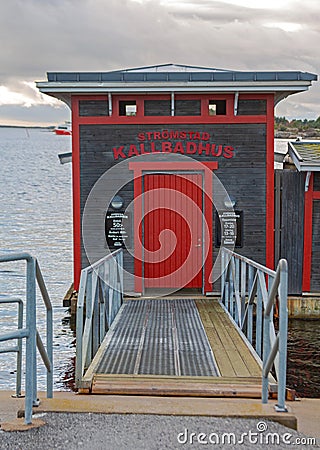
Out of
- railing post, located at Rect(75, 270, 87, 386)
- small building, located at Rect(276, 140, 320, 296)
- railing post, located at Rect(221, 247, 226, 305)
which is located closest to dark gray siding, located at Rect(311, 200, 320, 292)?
small building, located at Rect(276, 140, 320, 296)

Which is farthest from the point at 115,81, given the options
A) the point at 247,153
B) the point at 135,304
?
the point at 135,304

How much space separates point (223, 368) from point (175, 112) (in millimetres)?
5570

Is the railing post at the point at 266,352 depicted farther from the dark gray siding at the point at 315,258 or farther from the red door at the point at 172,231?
the dark gray siding at the point at 315,258

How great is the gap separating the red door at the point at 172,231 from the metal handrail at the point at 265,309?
2.10ft

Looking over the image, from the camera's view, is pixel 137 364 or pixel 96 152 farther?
pixel 96 152

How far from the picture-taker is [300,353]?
11.1m

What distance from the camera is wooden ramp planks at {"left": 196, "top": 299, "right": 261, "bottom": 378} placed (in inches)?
282

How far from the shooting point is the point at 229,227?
39.5 ft

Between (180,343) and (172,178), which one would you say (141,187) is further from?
(180,343)

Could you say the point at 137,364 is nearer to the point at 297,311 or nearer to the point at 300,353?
the point at 300,353

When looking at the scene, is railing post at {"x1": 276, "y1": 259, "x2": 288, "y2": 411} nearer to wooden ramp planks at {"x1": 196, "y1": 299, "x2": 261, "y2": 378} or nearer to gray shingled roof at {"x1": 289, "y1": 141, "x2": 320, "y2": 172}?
wooden ramp planks at {"x1": 196, "y1": 299, "x2": 261, "y2": 378}

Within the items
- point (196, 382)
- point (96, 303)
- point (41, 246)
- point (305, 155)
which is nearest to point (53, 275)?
point (41, 246)

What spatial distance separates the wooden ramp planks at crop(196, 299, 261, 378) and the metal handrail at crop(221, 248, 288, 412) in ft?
Result: 0.37

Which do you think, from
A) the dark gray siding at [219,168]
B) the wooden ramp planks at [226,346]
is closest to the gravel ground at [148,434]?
the wooden ramp planks at [226,346]
